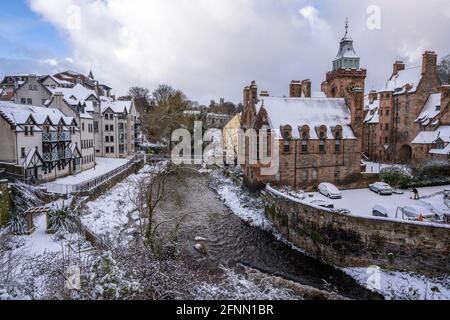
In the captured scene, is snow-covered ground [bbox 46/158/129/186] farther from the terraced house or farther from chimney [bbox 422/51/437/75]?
chimney [bbox 422/51/437/75]

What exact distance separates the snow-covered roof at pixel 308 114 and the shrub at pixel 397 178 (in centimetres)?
478

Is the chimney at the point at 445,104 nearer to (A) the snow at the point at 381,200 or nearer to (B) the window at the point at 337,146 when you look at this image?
(A) the snow at the point at 381,200

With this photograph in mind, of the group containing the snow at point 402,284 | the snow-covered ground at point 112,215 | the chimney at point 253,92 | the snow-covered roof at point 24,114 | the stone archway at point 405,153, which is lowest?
the snow at point 402,284

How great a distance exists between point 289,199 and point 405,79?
98.3 feet

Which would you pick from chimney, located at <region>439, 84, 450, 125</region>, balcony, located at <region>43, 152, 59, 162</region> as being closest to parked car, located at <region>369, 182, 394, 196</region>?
chimney, located at <region>439, 84, 450, 125</region>

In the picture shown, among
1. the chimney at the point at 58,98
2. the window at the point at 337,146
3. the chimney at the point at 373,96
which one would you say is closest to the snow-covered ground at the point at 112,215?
the chimney at the point at 58,98

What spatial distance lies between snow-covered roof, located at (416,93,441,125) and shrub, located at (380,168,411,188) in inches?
523

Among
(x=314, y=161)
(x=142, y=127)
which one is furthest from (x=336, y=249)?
(x=142, y=127)

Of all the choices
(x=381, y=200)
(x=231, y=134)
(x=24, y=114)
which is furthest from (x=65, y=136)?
(x=231, y=134)

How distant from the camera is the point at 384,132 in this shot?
45.7m

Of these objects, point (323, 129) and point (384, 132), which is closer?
point (323, 129)

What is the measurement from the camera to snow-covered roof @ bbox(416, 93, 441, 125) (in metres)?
38.4

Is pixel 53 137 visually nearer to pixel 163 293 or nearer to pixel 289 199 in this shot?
pixel 289 199

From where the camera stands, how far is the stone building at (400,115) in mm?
40188
